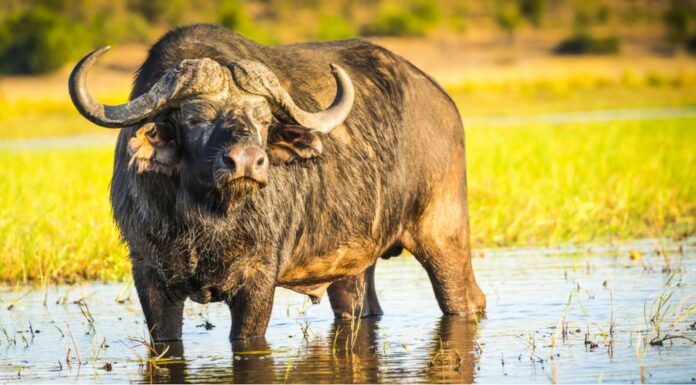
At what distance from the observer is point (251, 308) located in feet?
20.6

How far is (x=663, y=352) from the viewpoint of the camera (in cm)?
570

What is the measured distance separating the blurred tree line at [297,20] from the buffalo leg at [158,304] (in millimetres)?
35678

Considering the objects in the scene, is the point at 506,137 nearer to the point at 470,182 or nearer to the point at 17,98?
the point at 470,182

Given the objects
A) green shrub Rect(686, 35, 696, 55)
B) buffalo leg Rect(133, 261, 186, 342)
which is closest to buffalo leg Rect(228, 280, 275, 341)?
buffalo leg Rect(133, 261, 186, 342)

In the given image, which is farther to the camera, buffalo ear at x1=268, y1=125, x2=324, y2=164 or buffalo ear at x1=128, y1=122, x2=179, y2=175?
buffalo ear at x1=268, y1=125, x2=324, y2=164

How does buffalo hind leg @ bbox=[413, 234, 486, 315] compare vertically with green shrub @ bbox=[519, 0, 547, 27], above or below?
below

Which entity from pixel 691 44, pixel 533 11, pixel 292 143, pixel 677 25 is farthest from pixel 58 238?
pixel 533 11

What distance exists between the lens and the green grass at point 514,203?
363 inches

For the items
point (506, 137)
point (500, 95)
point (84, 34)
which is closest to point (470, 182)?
point (506, 137)

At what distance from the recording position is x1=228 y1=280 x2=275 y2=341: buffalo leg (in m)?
6.23

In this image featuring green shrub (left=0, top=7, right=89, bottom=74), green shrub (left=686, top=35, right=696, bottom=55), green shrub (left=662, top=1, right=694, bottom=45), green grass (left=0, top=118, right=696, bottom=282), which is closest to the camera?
green grass (left=0, top=118, right=696, bottom=282)

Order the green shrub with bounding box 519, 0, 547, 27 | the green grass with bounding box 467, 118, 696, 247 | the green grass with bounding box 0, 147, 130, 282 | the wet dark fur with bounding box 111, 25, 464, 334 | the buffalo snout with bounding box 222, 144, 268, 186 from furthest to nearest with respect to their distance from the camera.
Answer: the green shrub with bounding box 519, 0, 547, 27 < the green grass with bounding box 467, 118, 696, 247 < the green grass with bounding box 0, 147, 130, 282 < the wet dark fur with bounding box 111, 25, 464, 334 < the buffalo snout with bounding box 222, 144, 268, 186

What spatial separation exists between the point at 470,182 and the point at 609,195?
5.91 feet

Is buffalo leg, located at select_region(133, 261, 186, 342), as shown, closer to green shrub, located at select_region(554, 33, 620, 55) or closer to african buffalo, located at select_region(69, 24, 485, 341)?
african buffalo, located at select_region(69, 24, 485, 341)
